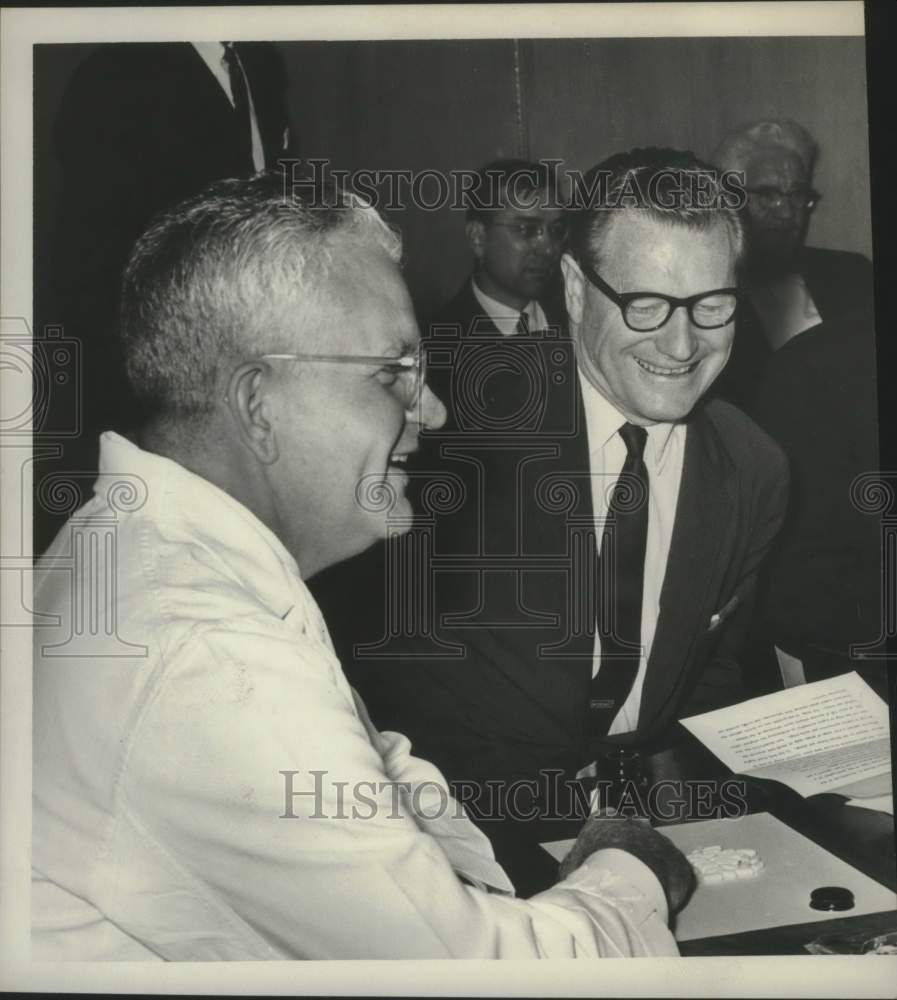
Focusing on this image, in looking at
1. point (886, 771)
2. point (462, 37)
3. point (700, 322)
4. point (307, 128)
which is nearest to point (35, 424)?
point (307, 128)

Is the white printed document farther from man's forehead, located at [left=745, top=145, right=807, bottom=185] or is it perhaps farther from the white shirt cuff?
man's forehead, located at [left=745, top=145, right=807, bottom=185]

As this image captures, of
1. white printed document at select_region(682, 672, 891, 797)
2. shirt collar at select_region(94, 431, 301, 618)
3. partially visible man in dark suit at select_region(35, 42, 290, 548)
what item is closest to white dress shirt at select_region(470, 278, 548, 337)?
partially visible man in dark suit at select_region(35, 42, 290, 548)

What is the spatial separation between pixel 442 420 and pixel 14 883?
115cm

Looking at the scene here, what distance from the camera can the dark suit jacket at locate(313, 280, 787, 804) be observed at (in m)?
2.51

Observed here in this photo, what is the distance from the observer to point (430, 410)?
2.52m

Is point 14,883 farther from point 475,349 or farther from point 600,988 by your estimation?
point 475,349

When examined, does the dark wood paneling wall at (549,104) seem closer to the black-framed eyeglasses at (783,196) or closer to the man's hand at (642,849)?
the black-framed eyeglasses at (783,196)

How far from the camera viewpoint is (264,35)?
2572 mm

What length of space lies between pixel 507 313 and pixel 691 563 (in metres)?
0.58

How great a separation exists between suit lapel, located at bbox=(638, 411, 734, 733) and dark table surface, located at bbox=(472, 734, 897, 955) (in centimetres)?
11

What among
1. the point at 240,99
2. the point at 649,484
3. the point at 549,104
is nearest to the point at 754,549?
the point at 649,484

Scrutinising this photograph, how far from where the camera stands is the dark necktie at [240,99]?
2520mm

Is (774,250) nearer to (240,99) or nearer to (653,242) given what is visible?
(653,242)

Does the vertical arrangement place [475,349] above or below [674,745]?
above
